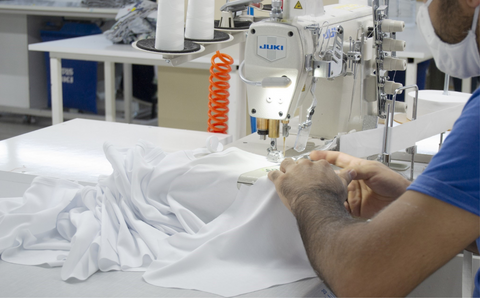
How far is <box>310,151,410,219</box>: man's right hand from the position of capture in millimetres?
1031

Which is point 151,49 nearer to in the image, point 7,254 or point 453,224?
point 7,254

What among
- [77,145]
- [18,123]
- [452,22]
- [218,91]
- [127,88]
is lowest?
[18,123]

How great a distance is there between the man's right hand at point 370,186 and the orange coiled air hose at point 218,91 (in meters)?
0.78

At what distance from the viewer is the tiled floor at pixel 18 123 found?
4.93m

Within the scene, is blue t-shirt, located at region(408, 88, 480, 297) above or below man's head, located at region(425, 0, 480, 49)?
below

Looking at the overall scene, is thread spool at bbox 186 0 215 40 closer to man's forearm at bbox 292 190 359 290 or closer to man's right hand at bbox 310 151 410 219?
man's right hand at bbox 310 151 410 219

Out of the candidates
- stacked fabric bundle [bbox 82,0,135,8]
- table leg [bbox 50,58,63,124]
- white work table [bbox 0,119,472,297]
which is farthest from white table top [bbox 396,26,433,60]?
stacked fabric bundle [bbox 82,0,135,8]

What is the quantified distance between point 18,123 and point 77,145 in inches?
158

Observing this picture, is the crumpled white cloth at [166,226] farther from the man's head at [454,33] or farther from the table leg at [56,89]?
the table leg at [56,89]

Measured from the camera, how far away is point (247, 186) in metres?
1.08

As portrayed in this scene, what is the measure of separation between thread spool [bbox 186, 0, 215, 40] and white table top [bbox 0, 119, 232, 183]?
0.36 meters

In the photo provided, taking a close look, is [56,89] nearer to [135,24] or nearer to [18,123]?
[135,24]

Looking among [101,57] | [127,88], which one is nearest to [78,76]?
[127,88]

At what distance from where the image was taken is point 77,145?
1644mm
